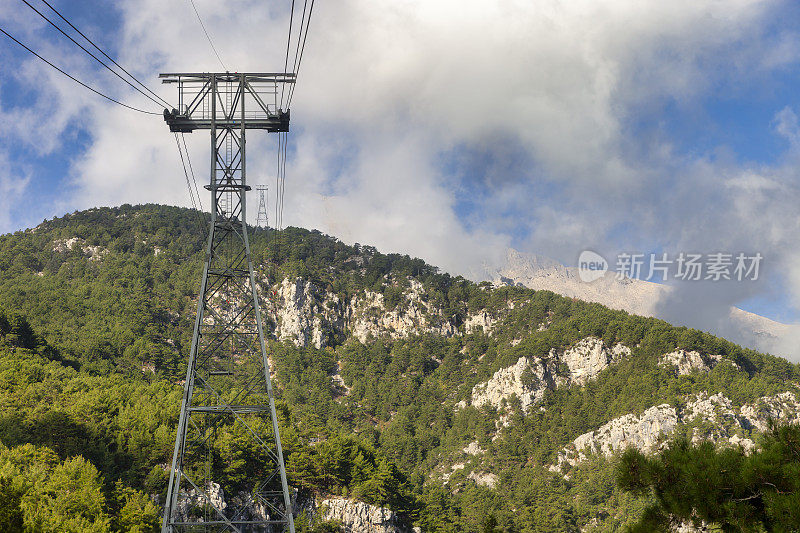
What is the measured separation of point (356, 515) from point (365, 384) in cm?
9067

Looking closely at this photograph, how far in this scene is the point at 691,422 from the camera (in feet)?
327

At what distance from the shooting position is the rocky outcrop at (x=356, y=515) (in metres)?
64.3

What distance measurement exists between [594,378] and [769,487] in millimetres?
127357

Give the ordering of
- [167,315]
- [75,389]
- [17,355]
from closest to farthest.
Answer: [75,389] → [17,355] → [167,315]

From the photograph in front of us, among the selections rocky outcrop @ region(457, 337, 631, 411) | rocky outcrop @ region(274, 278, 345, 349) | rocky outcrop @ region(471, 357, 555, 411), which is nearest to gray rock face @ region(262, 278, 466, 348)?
rocky outcrop @ region(274, 278, 345, 349)

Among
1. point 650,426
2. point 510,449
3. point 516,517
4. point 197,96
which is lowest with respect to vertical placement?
point 516,517

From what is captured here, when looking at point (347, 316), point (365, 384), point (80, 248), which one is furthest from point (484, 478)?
point (80, 248)

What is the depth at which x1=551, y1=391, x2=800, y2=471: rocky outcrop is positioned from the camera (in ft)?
312

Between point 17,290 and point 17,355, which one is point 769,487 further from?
point 17,290

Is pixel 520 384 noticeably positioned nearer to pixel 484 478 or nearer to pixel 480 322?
pixel 484 478

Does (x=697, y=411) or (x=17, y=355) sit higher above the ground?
(x=697, y=411)

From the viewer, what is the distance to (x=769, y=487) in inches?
378

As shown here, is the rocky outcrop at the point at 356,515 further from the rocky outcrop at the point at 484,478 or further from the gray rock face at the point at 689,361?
the gray rock face at the point at 689,361

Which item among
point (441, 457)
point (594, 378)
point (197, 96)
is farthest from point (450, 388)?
point (197, 96)
